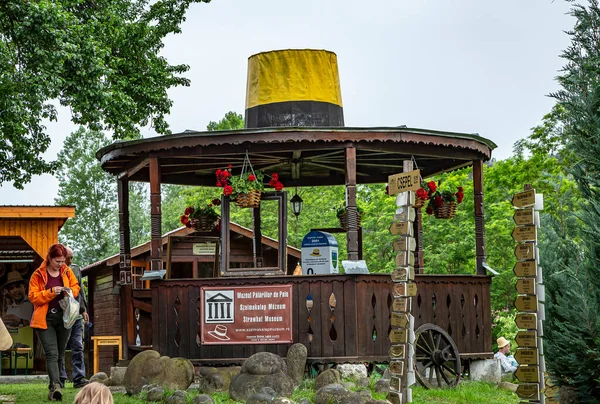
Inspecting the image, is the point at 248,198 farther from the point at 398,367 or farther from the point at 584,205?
the point at 584,205

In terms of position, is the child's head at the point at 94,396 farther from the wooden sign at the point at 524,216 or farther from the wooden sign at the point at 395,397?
the wooden sign at the point at 395,397

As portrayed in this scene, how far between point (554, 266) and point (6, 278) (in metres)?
19.7

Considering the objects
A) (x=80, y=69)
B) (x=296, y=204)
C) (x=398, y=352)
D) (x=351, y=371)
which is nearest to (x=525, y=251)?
(x=398, y=352)

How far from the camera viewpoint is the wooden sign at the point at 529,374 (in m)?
10.3

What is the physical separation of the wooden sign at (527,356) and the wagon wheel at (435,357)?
13.7 ft

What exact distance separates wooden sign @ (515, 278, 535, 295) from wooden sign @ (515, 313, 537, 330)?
226 mm

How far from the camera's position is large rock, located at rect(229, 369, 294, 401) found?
12578mm

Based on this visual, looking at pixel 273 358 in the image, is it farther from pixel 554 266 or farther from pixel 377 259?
pixel 377 259

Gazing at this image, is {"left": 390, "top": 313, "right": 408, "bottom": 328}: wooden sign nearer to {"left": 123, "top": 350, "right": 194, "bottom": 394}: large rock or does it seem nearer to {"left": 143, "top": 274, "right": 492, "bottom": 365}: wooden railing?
{"left": 143, "top": 274, "right": 492, "bottom": 365}: wooden railing

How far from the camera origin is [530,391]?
34.2 feet

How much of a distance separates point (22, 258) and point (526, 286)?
1716 centimetres

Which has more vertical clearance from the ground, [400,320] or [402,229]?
[402,229]

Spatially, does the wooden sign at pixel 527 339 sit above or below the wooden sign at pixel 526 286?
below

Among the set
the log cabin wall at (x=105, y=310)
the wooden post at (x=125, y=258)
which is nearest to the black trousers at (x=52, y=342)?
the wooden post at (x=125, y=258)
